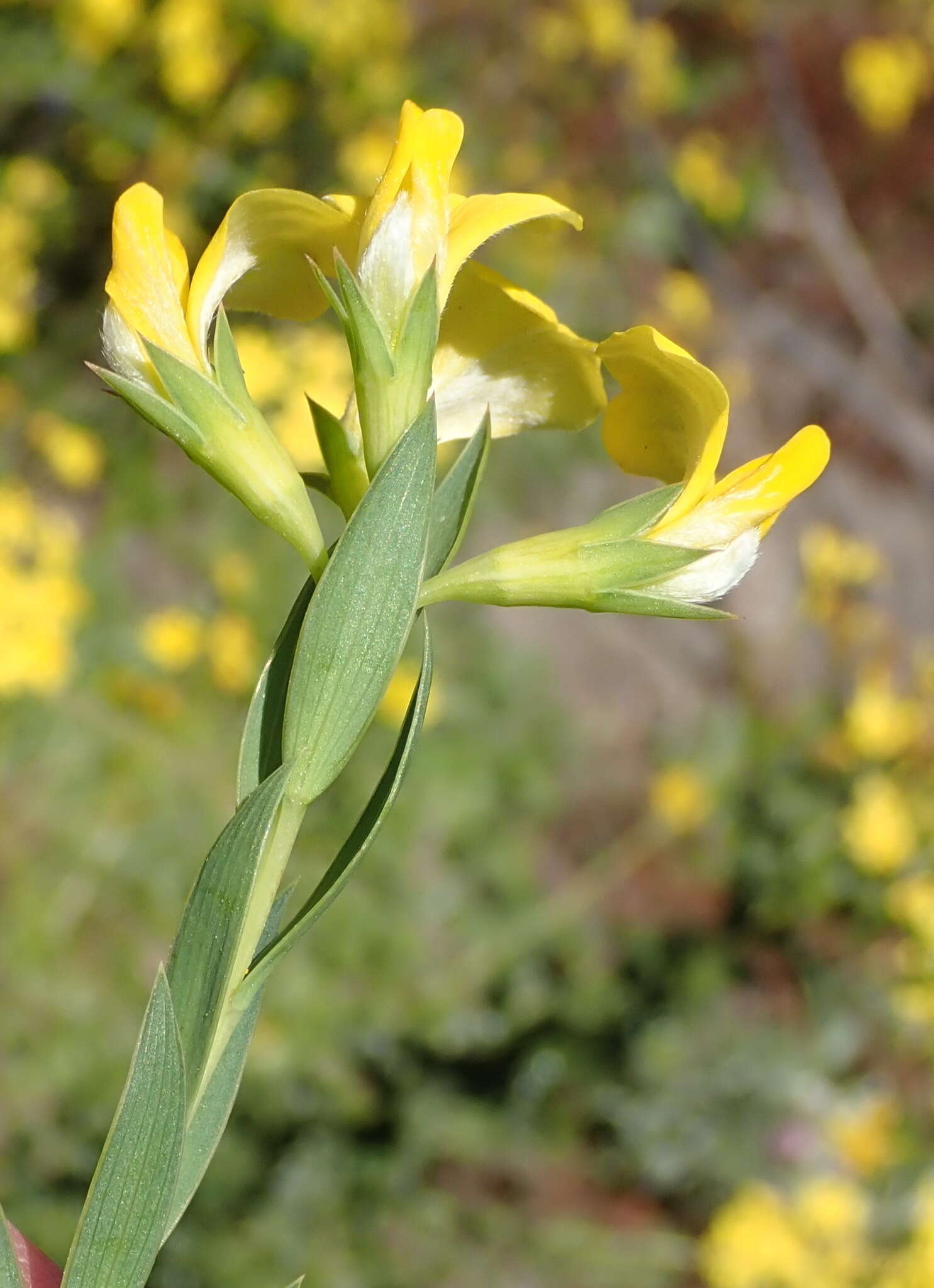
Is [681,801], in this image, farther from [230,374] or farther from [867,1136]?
[230,374]

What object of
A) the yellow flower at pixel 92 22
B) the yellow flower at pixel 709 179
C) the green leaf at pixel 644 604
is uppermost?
the yellow flower at pixel 709 179

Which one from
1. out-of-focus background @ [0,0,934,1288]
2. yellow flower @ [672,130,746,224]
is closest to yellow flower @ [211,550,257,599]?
out-of-focus background @ [0,0,934,1288]

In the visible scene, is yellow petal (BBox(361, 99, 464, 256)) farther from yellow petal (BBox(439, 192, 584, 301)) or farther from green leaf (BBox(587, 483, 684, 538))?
green leaf (BBox(587, 483, 684, 538))

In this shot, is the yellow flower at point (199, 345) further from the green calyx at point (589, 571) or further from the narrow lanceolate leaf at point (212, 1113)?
the narrow lanceolate leaf at point (212, 1113)

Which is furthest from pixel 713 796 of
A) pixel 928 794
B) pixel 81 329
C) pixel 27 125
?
pixel 27 125

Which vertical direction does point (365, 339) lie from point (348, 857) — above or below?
above

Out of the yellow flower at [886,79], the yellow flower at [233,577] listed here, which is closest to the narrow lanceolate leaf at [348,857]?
the yellow flower at [233,577]

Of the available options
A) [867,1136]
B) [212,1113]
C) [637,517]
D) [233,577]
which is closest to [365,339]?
[637,517]
